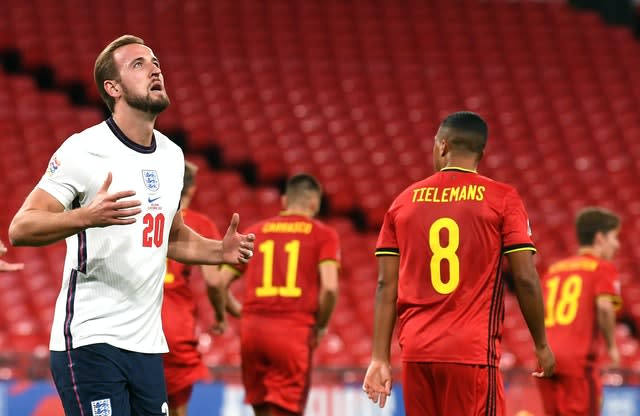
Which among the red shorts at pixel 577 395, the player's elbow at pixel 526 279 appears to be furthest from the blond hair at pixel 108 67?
the red shorts at pixel 577 395

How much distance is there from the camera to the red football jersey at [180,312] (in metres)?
6.62

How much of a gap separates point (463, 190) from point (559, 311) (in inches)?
116

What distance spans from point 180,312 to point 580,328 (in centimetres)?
261

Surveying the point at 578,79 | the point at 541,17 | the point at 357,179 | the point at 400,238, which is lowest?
the point at 400,238

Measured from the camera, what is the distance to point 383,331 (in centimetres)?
467

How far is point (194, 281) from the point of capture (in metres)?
11.2

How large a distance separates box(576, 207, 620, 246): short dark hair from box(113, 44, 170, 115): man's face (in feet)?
13.3

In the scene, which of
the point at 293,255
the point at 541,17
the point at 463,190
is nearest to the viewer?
the point at 463,190

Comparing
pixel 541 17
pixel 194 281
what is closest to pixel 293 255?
pixel 194 281

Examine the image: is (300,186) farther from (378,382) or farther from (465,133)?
(378,382)

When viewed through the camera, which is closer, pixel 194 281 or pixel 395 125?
pixel 194 281

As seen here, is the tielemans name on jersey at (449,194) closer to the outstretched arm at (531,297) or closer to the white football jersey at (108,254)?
the outstretched arm at (531,297)

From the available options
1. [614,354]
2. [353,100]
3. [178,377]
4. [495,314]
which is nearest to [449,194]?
[495,314]

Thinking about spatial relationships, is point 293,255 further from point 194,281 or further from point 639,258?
point 639,258
